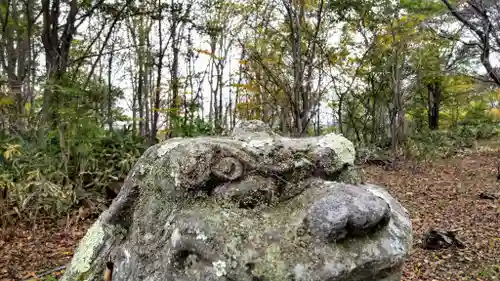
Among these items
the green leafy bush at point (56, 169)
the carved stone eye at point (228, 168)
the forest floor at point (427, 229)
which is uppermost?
the carved stone eye at point (228, 168)

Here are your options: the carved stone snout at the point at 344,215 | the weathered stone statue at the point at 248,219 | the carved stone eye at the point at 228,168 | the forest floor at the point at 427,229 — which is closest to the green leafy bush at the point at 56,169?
the forest floor at the point at 427,229

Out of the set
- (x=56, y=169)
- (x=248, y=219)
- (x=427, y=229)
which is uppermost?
(x=248, y=219)

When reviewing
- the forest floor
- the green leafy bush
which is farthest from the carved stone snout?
the green leafy bush

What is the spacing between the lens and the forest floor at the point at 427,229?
403 cm

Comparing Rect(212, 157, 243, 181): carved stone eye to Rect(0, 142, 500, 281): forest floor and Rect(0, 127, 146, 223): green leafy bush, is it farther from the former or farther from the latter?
Rect(0, 127, 146, 223): green leafy bush

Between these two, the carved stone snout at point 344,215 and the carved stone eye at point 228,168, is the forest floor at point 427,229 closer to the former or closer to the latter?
the carved stone snout at point 344,215

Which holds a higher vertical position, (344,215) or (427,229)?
(344,215)

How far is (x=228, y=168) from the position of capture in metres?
1.73

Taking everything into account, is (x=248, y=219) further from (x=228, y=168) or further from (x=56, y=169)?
(x=56, y=169)

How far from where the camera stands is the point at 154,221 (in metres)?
1.79

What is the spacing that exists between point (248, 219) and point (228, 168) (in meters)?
0.25

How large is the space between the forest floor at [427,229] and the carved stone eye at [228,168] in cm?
282

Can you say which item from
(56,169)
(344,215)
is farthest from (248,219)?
(56,169)

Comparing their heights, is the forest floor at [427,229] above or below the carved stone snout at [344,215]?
below
